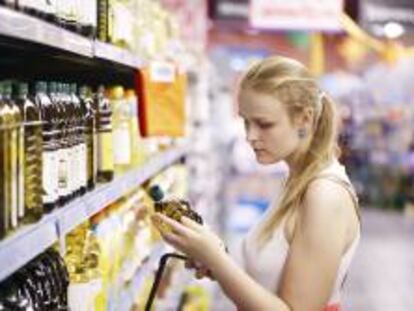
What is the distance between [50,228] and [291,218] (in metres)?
0.79

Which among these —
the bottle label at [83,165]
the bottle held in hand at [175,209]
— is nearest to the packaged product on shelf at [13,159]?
the bottle held in hand at [175,209]

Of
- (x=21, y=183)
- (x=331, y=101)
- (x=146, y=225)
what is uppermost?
(x=331, y=101)

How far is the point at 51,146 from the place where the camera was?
7.89 feet

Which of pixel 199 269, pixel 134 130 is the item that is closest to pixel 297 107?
pixel 199 269

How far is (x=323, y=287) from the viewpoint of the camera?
8.41 ft

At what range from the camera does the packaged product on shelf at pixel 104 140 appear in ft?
10.7

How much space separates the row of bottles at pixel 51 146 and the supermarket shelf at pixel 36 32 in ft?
0.43

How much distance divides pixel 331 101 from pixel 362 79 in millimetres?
17911

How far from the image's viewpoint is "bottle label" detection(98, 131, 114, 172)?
3254 millimetres

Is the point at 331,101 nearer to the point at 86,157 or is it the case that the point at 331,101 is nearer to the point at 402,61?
the point at 86,157

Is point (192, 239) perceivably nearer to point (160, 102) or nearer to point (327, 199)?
point (327, 199)

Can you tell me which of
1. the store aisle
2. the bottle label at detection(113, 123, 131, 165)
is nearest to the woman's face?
the bottle label at detection(113, 123, 131, 165)

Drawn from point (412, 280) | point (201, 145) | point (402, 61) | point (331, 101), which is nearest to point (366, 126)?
point (402, 61)

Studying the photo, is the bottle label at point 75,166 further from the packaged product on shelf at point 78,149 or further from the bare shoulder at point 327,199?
the bare shoulder at point 327,199
